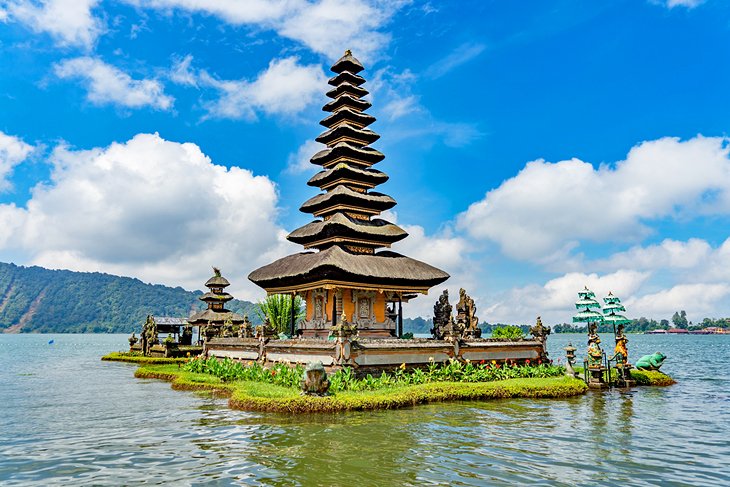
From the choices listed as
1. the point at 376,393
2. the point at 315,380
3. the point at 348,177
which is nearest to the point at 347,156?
the point at 348,177

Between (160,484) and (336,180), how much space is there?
23.8m

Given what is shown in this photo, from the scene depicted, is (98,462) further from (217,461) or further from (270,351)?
(270,351)

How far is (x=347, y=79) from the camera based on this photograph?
35281 mm

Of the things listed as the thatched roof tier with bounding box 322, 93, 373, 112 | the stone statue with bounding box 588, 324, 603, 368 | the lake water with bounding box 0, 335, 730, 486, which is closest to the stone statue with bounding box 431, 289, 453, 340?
the stone statue with bounding box 588, 324, 603, 368

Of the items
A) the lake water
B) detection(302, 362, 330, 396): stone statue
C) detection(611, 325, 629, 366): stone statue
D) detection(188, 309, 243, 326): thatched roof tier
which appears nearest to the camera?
the lake water

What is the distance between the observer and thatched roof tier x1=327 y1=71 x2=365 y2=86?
3525cm

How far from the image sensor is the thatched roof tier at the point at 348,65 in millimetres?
35344

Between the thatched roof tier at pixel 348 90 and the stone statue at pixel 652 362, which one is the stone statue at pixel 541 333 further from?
the thatched roof tier at pixel 348 90

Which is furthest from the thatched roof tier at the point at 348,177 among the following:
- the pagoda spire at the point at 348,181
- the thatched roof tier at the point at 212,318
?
the thatched roof tier at the point at 212,318

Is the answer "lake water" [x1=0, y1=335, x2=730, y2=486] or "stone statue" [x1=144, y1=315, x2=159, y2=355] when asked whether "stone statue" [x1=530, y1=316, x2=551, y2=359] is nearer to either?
"lake water" [x1=0, y1=335, x2=730, y2=486]

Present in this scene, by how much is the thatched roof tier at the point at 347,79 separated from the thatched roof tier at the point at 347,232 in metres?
10.0

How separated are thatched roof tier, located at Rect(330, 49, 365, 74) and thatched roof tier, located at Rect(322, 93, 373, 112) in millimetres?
2371

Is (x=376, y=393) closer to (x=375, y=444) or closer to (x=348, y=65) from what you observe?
(x=375, y=444)

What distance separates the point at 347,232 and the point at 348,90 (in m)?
10.8
